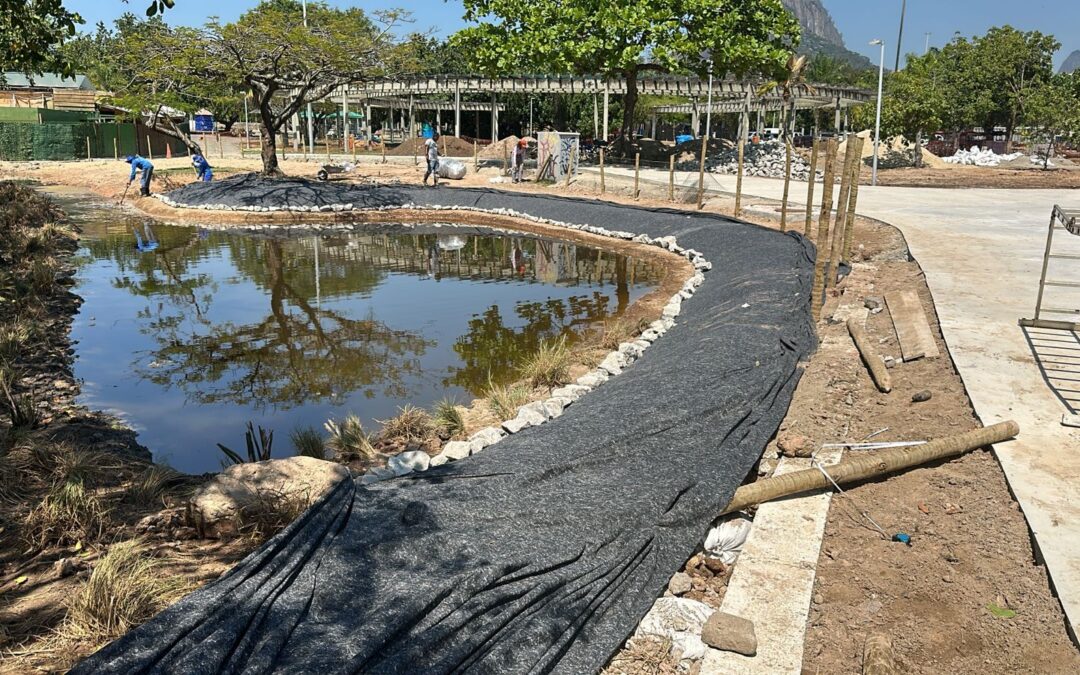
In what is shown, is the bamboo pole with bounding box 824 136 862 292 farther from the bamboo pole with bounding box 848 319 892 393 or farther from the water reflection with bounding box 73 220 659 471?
the water reflection with bounding box 73 220 659 471

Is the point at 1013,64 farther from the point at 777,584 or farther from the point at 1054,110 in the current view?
the point at 777,584

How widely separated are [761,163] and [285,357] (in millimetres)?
28644

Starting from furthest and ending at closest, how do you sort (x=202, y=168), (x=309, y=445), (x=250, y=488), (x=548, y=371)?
(x=202, y=168) < (x=548, y=371) < (x=309, y=445) < (x=250, y=488)

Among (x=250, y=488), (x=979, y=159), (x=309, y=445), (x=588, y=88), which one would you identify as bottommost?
(x=309, y=445)

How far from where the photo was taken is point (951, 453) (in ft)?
18.7

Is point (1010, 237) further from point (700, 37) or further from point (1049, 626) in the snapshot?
point (700, 37)

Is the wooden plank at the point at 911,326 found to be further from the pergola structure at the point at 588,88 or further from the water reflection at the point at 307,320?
the pergola structure at the point at 588,88

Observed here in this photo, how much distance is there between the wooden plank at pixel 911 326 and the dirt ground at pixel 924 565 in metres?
0.36

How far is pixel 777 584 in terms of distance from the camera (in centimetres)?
460

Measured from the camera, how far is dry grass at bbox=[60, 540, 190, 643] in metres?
3.94

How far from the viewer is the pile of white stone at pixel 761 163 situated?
33.1m

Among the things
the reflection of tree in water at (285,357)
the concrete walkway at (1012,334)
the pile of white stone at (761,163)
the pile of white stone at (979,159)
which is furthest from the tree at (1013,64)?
the reflection of tree in water at (285,357)

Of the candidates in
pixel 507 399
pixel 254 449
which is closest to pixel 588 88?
pixel 507 399

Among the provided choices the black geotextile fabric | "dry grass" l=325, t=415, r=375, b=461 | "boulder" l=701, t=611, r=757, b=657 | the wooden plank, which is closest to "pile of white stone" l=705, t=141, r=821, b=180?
the wooden plank
